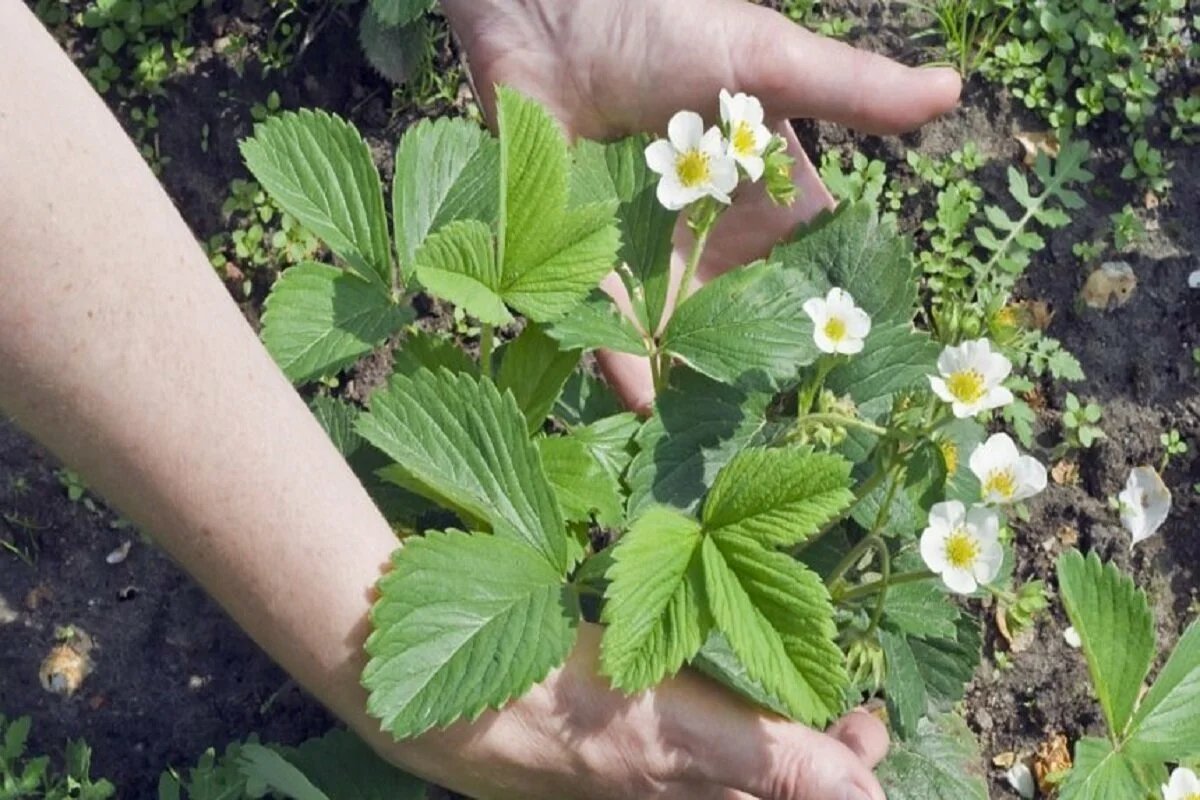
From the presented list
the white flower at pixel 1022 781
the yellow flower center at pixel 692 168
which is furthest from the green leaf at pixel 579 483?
the white flower at pixel 1022 781

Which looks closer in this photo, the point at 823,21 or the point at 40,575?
the point at 40,575

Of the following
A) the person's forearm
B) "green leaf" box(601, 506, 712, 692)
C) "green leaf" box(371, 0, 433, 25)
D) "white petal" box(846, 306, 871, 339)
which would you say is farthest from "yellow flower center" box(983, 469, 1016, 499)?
"green leaf" box(371, 0, 433, 25)

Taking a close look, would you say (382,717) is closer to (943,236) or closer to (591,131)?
(591,131)

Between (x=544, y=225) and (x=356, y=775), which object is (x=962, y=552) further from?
(x=356, y=775)

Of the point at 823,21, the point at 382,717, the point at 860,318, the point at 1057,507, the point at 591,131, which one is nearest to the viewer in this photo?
the point at 382,717

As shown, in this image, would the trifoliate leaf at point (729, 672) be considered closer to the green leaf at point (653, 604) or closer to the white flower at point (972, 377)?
the green leaf at point (653, 604)

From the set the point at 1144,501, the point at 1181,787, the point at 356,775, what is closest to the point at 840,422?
the point at 1144,501

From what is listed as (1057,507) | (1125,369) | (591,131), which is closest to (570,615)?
(591,131)
